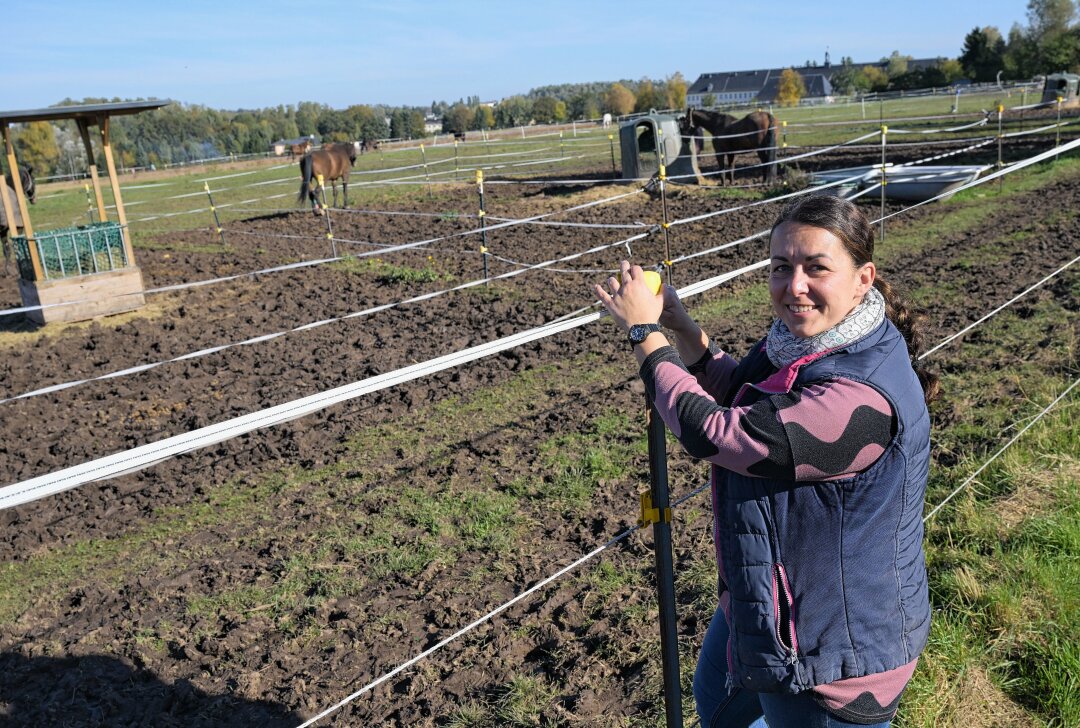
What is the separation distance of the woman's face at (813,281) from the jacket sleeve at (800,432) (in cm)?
16

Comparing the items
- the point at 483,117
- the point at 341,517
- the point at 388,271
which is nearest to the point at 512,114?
the point at 483,117

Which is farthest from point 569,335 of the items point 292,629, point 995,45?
point 995,45

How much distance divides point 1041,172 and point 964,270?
7.87 m

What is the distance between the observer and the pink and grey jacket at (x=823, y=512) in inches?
58.3

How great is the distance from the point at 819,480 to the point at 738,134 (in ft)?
55.8

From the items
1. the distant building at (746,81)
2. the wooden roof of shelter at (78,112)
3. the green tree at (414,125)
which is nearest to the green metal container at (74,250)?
the wooden roof of shelter at (78,112)

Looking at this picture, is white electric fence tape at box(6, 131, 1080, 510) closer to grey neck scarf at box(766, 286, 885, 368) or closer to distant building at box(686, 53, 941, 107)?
grey neck scarf at box(766, 286, 885, 368)

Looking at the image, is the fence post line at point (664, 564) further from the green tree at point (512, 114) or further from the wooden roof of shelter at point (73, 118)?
the green tree at point (512, 114)

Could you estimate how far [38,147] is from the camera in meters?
53.3

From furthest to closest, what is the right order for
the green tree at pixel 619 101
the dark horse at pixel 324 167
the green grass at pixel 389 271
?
the green tree at pixel 619 101
the dark horse at pixel 324 167
the green grass at pixel 389 271

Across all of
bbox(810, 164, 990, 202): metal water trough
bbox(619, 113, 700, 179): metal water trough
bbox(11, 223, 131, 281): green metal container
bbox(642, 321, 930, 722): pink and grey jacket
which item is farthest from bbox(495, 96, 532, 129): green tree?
bbox(642, 321, 930, 722): pink and grey jacket

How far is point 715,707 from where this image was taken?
1.95 metres

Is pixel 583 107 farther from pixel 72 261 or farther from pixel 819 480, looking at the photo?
pixel 819 480

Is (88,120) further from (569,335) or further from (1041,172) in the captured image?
(1041,172)
